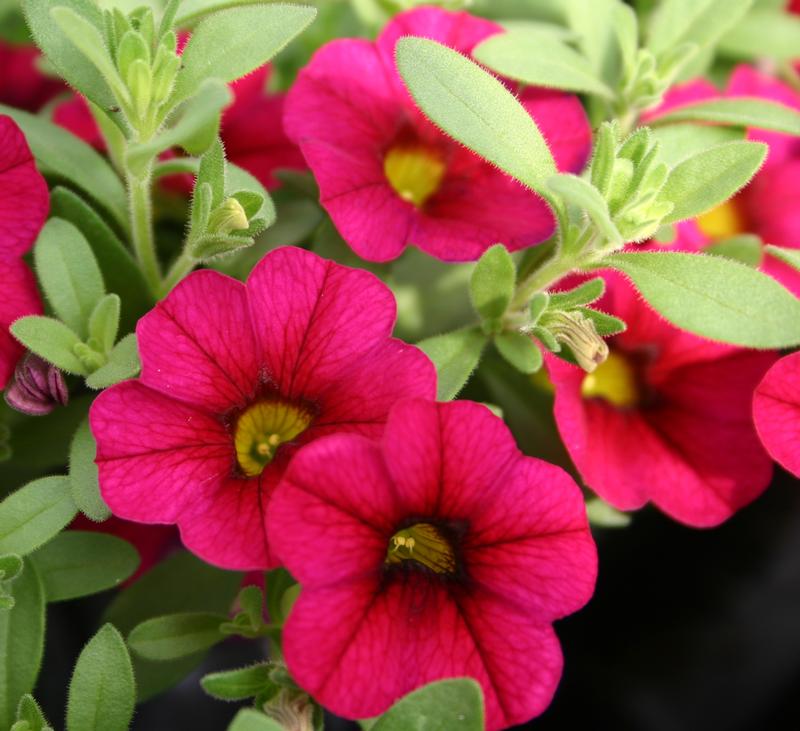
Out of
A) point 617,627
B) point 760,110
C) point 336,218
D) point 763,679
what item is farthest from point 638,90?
point 763,679

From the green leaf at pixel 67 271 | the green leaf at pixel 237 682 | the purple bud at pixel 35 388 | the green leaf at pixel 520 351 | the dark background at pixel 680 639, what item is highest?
the green leaf at pixel 67 271

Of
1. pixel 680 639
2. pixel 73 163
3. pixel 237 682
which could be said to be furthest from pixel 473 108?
pixel 680 639

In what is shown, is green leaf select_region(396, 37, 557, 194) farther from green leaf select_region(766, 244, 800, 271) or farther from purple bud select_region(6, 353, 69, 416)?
purple bud select_region(6, 353, 69, 416)

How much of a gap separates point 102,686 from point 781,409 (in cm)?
52

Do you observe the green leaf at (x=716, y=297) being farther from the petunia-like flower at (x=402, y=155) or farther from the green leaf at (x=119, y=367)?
the green leaf at (x=119, y=367)

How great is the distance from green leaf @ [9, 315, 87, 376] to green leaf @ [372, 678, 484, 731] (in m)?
0.33

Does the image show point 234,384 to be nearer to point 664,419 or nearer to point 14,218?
point 14,218

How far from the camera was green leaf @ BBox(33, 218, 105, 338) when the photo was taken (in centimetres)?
71

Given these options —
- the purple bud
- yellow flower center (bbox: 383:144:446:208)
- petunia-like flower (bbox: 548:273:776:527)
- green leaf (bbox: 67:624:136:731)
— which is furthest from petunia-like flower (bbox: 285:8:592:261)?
green leaf (bbox: 67:624:136:731)

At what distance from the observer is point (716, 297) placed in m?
0.71

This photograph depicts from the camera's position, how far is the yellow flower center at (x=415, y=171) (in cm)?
91

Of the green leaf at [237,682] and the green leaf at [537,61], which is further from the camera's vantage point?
the green leaf at [537,61]

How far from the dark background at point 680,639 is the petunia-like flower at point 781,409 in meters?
0.50

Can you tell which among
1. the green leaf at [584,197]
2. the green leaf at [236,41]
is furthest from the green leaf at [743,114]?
the green leaf at [236,41]
